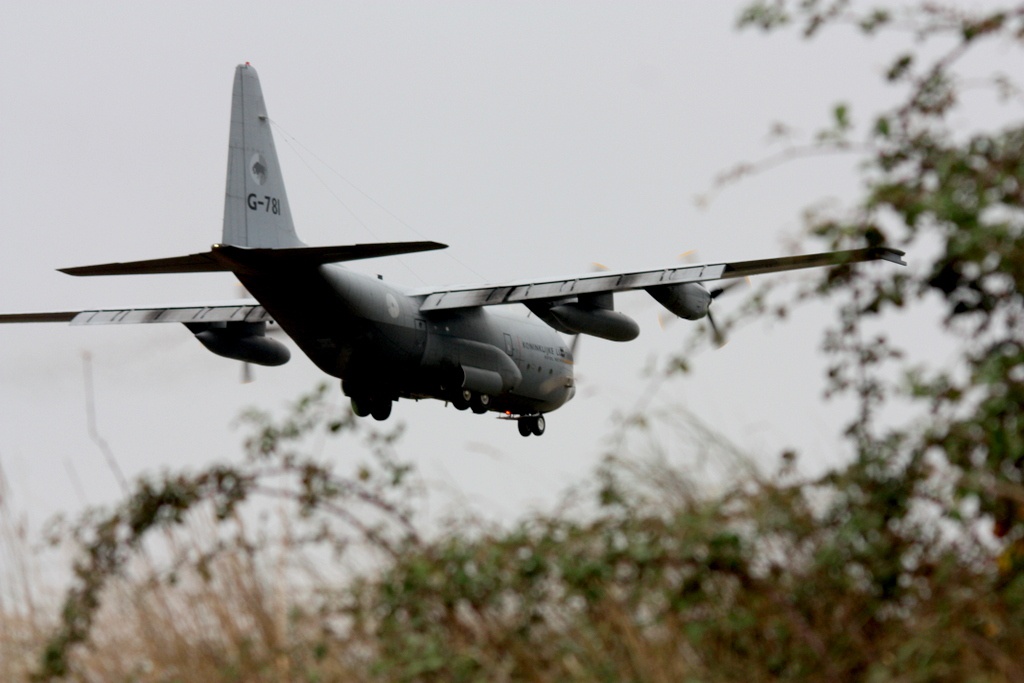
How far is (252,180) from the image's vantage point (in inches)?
854

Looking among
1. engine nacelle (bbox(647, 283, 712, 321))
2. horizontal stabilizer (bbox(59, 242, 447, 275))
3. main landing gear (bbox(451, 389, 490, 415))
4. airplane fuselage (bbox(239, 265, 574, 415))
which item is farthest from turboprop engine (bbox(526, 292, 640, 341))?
horizontal stabilizer (bbox(59, 242, 447, 275))

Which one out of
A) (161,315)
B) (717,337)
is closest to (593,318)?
(161,315)

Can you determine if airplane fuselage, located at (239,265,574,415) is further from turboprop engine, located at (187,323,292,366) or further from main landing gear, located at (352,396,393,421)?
turboprop engine, located at (187,323,292,366)

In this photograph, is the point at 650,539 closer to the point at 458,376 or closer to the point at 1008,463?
the point at 1008,463

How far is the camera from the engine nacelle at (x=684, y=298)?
23.5m

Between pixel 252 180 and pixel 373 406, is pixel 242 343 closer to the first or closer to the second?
pixel 373 406

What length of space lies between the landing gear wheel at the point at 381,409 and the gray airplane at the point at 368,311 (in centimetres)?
3

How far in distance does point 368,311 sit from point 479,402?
12.8ft

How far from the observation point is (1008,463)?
6172 mm

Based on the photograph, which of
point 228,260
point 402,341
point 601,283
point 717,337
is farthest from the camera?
point 402,341

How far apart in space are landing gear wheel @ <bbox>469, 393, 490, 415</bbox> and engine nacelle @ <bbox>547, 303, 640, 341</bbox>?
2.51m

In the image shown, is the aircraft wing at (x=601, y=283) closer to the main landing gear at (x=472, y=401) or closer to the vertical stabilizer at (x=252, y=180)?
the main landing gear at (x=472, y=401)

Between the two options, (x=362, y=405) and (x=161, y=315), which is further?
(x=362, y=405)

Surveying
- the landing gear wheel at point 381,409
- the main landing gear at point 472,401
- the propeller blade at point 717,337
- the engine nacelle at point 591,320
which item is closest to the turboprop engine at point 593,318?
the engine nacelle at point 591,320
